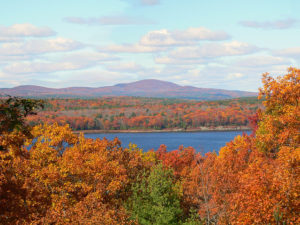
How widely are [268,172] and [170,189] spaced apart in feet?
44.1

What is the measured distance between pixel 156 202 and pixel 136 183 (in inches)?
91.8

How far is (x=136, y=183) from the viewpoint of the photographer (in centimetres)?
3053

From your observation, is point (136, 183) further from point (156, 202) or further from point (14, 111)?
point (14, 111)

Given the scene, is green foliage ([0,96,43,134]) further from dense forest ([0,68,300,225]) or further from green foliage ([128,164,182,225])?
green foliage ([128,164,182,225])

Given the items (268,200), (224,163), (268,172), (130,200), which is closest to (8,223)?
(268,200)

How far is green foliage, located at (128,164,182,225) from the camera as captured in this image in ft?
93.9

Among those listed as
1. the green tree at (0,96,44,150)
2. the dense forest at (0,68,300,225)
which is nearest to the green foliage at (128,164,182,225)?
the dense forest at (0,68,300,225)

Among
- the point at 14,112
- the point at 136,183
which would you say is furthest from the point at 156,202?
the point at 14,112

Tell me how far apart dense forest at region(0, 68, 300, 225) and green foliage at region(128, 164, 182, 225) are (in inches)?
3.0

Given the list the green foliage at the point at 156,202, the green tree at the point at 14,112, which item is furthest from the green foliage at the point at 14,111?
the green foliage at the point at 156,202

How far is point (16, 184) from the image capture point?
15773 millimetres

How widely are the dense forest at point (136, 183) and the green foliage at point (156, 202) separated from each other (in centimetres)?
8

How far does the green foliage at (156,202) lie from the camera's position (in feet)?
93.9

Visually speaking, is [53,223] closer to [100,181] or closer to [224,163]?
[100,181]
